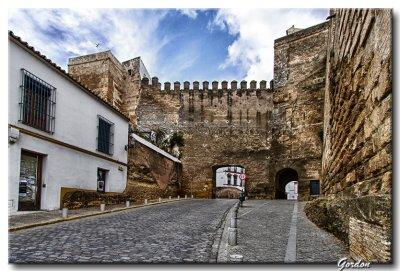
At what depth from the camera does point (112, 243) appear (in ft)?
18.1

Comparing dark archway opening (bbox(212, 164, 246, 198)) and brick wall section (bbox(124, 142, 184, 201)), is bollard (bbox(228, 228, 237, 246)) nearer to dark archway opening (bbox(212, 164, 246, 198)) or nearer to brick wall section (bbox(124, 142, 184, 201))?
brick wall section (bbox(124, 142, 184, 201))

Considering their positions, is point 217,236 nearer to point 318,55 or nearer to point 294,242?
point 294,242

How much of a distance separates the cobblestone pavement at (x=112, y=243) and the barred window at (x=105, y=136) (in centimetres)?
488

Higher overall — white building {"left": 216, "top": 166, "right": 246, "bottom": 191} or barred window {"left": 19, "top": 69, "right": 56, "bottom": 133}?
barred window {"left": 19, "top": 69, "right": 56, "bottom": 133}

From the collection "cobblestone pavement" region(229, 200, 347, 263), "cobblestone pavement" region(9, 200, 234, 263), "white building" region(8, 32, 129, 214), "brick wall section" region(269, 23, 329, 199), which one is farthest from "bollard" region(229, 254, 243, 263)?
"brick wall section" region(269, 23, 329, 199)

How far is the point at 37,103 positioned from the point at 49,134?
0.91m

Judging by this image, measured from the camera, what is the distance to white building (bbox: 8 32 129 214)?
27.0ft

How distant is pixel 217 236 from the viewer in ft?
21.4

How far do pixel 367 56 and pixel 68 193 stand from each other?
28.3 feet

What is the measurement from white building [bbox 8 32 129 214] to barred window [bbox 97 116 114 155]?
0.03 meters

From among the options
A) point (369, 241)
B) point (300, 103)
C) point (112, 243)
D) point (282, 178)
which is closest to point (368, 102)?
point (369, 241)
